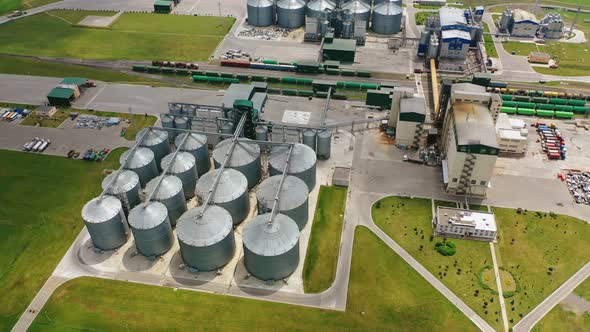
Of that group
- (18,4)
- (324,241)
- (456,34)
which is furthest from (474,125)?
(18,4)

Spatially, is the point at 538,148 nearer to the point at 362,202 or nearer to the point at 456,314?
the point at 362,202

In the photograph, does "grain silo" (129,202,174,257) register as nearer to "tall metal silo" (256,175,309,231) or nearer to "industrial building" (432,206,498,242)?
"tall metal silo" (256,175,309,231)

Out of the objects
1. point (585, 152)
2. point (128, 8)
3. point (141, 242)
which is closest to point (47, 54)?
point (128, 8)

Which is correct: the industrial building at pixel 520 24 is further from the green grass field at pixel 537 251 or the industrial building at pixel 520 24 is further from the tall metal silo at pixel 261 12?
the green grass field at pixel 537 251

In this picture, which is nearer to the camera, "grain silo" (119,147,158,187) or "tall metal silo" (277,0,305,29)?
"grain silo" (119,147,158,187)

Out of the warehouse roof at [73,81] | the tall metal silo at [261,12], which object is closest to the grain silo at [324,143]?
the warehouse roof at [73,81]


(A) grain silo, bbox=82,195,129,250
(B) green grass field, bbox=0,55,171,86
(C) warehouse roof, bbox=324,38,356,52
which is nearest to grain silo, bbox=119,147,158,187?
(A) grain silo, bbox=82,195,129,250
